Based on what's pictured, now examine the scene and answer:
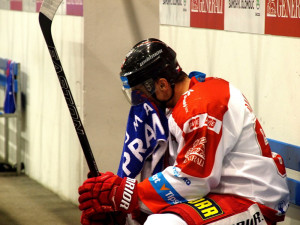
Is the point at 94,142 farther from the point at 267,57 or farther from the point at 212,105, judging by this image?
the point at 212,105

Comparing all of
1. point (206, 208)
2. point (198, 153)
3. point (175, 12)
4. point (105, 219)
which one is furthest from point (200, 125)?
point (175, 12)

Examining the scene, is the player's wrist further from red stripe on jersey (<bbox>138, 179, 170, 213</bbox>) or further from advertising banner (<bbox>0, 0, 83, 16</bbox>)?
advertising banner (<bbox>0, 0, 83, 16</bbox>)

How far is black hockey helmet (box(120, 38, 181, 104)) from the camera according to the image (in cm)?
280

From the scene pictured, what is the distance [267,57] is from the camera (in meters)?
3.31

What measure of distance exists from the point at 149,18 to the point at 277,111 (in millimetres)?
1557

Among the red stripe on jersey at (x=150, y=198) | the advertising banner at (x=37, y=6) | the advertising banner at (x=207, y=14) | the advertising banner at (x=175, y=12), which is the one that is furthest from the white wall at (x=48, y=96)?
the red stripe on jersey at (x=150, y=198)

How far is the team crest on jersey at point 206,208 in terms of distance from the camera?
2535mm

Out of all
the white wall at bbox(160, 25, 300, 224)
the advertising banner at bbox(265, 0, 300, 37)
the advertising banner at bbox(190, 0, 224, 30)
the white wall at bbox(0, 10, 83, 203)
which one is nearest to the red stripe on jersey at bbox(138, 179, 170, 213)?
the white wall at bbox(160, 25, 300, 224)

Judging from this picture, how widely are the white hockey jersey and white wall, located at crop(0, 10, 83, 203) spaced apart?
1987mm

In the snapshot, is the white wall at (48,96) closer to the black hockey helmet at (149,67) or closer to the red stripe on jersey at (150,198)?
the black hockey helmet at (149,67)

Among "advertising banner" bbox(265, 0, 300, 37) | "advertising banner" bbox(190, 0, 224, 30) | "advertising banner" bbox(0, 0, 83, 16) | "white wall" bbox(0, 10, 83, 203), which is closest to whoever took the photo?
"advertising banner" bbox(265, 0, 300, 37)

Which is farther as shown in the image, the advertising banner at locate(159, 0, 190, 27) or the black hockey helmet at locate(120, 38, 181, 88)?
the advertising banner at locate(159, 0, 190, 27)

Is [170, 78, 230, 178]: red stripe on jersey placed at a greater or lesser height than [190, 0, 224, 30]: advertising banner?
lesser

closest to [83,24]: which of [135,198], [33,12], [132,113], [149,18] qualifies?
[149,18]
